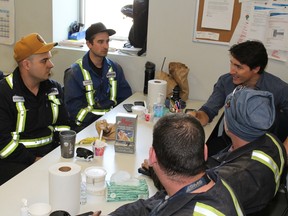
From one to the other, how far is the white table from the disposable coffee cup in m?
0.03

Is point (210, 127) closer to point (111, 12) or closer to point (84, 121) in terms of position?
point (84, 121)

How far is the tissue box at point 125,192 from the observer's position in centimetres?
175

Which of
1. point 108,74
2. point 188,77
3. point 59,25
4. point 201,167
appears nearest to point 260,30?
point 188,77

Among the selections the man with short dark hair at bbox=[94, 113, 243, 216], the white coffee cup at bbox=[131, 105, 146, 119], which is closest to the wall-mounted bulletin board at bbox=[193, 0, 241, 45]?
the white coffee cup at bbox=[131, 105, 146, 119]

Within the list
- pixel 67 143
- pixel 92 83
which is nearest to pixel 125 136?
pixel 67 143

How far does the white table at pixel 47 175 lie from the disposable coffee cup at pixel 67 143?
3cm

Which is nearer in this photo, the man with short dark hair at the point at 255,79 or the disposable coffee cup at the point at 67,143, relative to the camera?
the disposable coffee cup at the point at 67,143

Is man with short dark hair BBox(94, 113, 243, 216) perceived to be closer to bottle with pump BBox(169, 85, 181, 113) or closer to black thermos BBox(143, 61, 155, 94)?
bottle with pump BBox(169, 85, 181, 113)

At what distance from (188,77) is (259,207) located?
2.15 meters

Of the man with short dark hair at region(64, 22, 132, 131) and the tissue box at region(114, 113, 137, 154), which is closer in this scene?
the tissue box at region(114, 113, 137, 154)

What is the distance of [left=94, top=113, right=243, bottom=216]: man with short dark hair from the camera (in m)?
1.21

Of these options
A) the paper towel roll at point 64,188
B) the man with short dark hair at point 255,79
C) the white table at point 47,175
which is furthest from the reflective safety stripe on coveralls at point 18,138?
the man with short dark hair at point 255,79

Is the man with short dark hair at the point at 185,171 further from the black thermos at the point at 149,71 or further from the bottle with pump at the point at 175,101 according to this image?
the black thermos at the point at 149,71

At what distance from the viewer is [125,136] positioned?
224 cm
